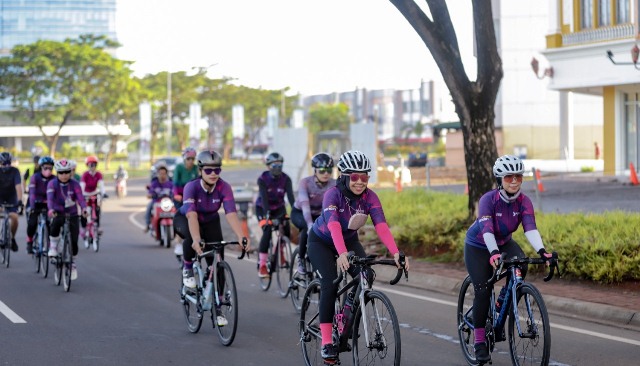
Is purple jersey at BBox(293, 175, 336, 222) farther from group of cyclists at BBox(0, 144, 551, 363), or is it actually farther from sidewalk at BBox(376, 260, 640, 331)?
sidewalk at BBox(376, 260, 640, 331)

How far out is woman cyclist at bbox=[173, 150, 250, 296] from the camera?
1134 cm

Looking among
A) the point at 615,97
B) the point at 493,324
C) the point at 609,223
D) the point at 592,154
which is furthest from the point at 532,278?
the point at 592,154

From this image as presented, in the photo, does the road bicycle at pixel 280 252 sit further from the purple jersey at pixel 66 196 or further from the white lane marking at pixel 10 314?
the white lane marking at pixel 10 314

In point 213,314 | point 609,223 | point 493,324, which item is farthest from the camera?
point 609,223

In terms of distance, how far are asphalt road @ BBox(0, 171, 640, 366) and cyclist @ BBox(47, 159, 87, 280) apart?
0.74 meters

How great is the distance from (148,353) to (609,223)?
7.54 metres

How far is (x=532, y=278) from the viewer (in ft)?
47.3

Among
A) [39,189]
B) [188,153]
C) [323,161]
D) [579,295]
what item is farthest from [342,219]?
[188,153]

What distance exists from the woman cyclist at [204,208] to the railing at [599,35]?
96.3 feet

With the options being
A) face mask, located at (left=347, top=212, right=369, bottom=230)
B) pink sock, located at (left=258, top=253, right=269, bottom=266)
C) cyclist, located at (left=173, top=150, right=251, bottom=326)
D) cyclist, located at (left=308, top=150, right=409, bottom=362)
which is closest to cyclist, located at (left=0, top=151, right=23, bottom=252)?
pink sock, located at (left=258, top=253, right=269, bottom=266)

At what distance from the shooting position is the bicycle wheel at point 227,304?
421 inches

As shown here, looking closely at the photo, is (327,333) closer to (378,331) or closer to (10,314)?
(378,331)

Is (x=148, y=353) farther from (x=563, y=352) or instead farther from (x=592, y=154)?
(x=592, y=154)

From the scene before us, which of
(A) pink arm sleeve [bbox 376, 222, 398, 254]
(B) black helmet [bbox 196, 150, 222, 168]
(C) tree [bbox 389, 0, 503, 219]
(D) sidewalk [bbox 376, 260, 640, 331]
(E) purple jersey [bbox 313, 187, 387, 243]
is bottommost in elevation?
(D) sidewalk [bbox 376, 260, 640, 331]
